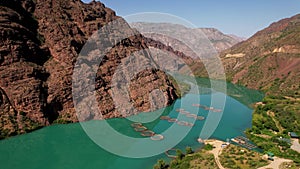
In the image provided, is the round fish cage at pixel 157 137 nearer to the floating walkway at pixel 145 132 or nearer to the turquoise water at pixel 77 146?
the floating walkway at pixel 145 132

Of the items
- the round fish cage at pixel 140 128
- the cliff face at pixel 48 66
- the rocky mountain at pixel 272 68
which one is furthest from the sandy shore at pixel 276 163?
the rocky mountain at pixel 272 68

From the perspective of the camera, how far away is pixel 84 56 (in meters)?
77.9

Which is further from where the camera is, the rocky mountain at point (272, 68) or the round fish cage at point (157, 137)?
the rocky mountain at point (272, 68)

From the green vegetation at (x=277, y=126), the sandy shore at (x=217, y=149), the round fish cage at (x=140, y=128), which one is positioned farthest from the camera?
the round fish cage at (x=140, y=128)

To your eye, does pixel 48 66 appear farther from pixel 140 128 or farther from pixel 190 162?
pixel 190 162

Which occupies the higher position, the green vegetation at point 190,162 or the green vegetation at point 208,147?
the green vegetation at point 208,147

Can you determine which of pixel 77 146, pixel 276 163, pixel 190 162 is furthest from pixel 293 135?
pixel 77 146

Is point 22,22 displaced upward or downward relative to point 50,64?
upward

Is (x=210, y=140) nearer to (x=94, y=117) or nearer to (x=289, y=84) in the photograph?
(x=94, y=117)

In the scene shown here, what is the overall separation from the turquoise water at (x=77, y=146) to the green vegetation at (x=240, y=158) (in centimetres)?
709

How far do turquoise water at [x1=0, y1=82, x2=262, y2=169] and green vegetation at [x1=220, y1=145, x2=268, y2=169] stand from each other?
709 centimetres

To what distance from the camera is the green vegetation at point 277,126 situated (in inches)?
1720

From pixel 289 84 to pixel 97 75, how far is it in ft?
235

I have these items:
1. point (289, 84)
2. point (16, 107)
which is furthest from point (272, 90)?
point (16, 107)
